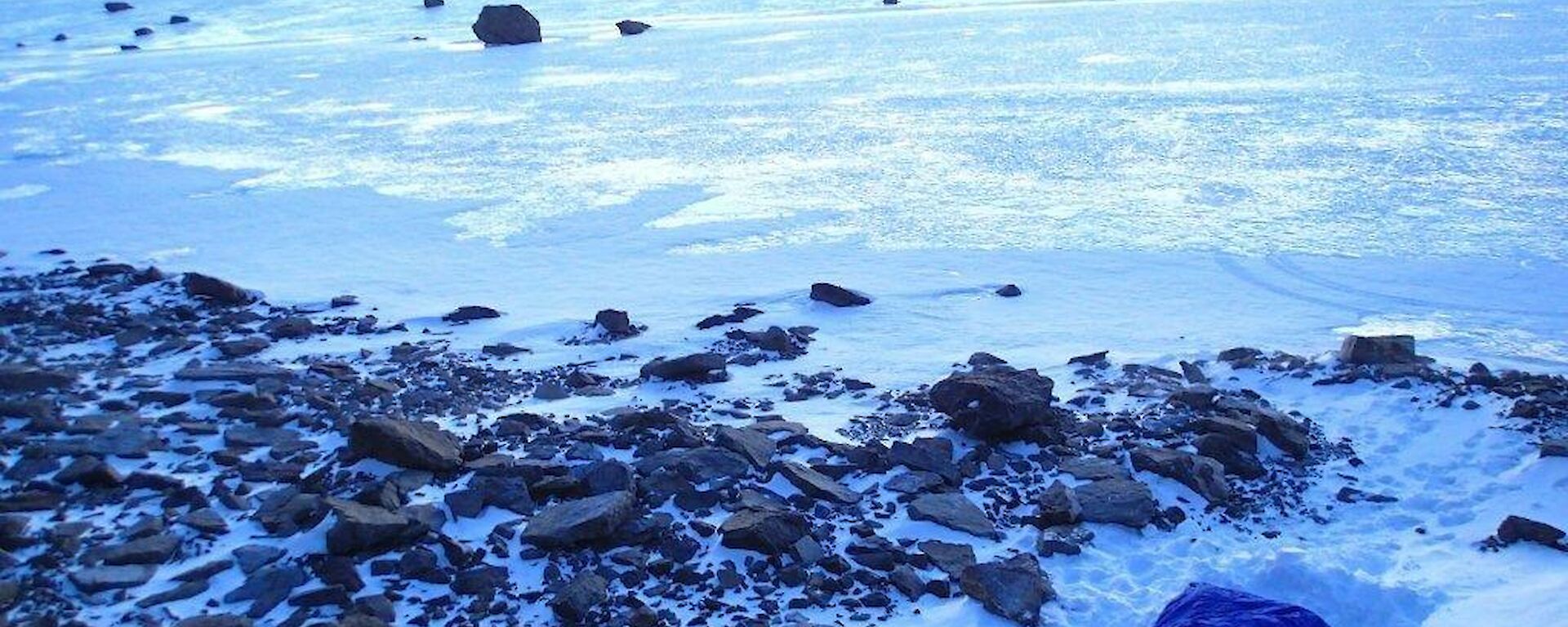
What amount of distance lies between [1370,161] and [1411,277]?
12.6ft

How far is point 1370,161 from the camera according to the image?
13.2 meters

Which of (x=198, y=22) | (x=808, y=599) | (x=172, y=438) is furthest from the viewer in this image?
(x=198, y=22)

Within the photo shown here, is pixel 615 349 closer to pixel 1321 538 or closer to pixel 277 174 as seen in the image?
pixel 1321 538

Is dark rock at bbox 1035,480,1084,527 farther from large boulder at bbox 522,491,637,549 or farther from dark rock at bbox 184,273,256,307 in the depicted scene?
dark rock at bbox 184,273,256,307

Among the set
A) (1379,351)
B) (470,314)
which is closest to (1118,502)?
(1379,351)

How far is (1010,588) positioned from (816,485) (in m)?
1.18

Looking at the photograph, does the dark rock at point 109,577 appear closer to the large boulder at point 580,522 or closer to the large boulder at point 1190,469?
the large boulder at point 580,522

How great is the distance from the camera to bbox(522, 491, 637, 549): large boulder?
18.6ft

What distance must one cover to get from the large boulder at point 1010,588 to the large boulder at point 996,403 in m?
1.26

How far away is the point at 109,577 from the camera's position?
17.9ft

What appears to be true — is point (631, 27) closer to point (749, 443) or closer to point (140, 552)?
point (749, 443)

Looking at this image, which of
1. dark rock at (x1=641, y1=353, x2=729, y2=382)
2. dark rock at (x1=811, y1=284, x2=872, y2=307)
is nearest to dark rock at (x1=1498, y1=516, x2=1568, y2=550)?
dark rock at (x1=641, y1=353, x2=729, y2=382)

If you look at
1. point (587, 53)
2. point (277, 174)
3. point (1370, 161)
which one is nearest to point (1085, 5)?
point (587, 53)

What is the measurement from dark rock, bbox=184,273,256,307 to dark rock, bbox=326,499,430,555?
14.6 ft
